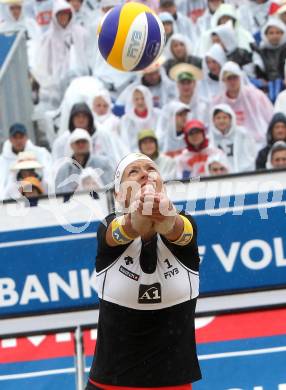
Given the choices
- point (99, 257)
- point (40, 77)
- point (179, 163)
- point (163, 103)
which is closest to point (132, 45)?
point (179, 163)

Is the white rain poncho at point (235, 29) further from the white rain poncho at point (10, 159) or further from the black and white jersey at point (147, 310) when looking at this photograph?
the black and white jersey at point (147, 310)

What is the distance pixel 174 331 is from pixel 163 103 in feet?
26.2

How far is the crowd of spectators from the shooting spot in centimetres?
1050

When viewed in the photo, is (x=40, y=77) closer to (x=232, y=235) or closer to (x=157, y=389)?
(x=232, y=235)

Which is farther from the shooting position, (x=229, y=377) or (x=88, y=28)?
(x=88, y=28)

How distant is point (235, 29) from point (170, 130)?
2.06 meters

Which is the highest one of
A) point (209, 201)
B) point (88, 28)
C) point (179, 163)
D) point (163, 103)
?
point (88, 28)

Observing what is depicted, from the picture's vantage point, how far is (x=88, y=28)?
46.9ft

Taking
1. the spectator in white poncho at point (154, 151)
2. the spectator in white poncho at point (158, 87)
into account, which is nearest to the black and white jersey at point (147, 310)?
the spectator in white poncho at point (154, 151)

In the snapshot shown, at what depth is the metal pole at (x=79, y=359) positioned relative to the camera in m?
6.64

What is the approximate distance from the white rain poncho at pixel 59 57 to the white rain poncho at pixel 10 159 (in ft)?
7.21

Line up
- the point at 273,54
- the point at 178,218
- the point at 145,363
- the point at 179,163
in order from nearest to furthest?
the point at 178,218, the point at 145,363, the point at 179,163, the point at 273,54

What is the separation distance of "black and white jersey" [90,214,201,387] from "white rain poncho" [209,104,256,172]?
6.01 meters

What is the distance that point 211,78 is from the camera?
1248 centimetres
